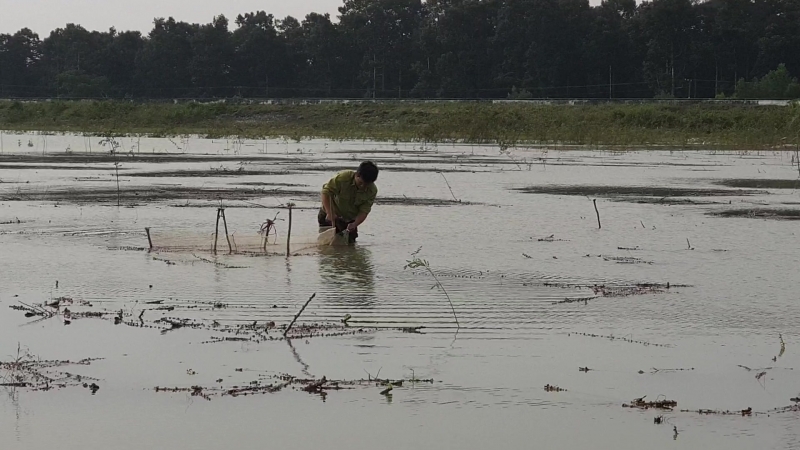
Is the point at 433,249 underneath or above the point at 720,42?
underneath

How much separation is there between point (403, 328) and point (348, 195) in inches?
183

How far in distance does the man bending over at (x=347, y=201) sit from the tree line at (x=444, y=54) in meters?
78.4

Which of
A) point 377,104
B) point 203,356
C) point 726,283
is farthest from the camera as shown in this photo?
point 377,104

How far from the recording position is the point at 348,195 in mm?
12773

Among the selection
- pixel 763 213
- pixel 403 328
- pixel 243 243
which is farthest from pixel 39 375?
pixel 763 213

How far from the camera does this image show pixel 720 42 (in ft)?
339

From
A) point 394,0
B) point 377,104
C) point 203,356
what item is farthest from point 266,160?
point 394,0

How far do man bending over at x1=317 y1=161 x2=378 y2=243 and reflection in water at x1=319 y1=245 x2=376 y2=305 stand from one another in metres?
0.28

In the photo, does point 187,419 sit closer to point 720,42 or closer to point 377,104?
point 377,104

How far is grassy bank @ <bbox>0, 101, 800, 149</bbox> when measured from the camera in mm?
45375

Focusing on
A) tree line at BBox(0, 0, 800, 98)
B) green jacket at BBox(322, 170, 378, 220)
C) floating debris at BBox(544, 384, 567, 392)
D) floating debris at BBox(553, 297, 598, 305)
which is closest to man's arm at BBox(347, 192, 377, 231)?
green jacket at BBox(322, 170, 378, 220)

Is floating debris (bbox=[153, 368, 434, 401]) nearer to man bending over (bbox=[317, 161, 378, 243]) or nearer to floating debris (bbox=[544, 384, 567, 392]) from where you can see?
floating debris (bbox=[544, 384, 567, 392])

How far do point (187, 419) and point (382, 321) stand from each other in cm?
267

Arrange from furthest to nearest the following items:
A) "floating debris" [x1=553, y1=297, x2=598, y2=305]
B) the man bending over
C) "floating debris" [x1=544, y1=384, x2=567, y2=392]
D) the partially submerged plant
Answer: the man bending over → "floating debris" [x1=553, y1=297, x2=598, y2=305] → the partially submerged plant → "floating debris" [x1=544, y1=384, x2=567, y2=392]
